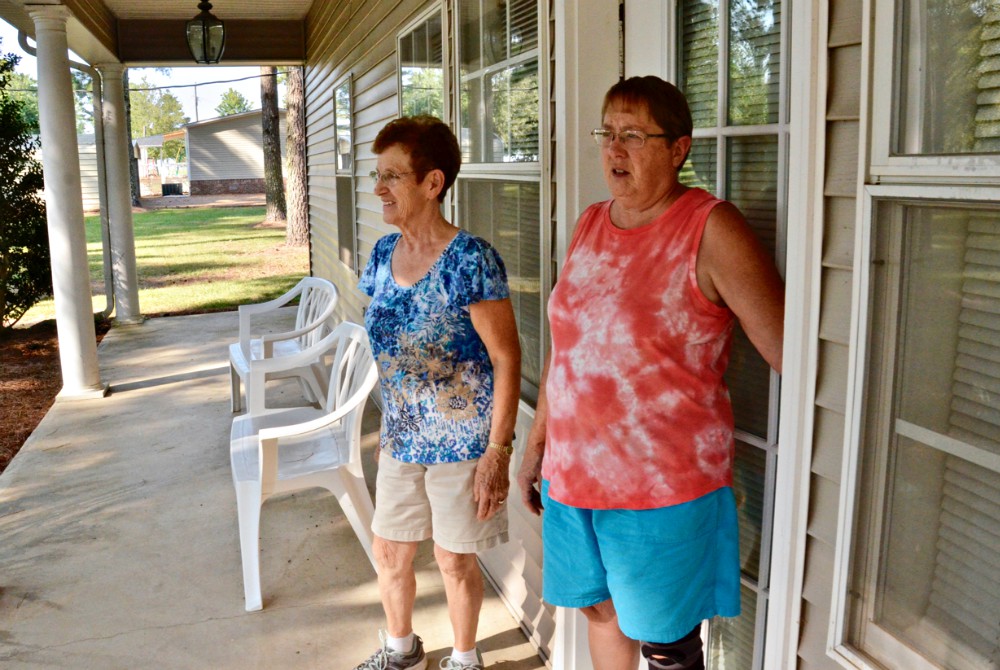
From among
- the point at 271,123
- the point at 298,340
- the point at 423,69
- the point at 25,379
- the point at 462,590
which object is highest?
the point at 271,123

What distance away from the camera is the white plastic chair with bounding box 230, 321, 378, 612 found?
10.6ft

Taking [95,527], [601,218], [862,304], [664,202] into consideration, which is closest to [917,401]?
[862,304]

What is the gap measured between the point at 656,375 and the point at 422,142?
0.97 meters

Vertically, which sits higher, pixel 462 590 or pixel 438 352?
pixel 438 352

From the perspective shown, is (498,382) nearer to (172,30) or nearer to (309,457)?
(309,457)

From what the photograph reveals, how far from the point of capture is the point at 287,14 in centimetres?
972

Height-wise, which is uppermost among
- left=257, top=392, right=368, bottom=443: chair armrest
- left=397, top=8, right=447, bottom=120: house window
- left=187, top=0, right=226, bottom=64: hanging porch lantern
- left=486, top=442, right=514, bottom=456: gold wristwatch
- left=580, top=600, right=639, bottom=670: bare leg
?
left=187, top=0, right=226, bottom=64: hanging porch lantern

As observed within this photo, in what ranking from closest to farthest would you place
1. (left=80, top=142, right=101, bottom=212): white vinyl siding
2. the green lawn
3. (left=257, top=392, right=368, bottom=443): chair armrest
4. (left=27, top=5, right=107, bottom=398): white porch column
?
(left=257, top=392, right=368, bottom=443): chair armrest, (left=27, top=5, right=107, bottom=398): white porch column, the green lawn, (left=80, top=142, right=101, bottom=212): white vinyl siding

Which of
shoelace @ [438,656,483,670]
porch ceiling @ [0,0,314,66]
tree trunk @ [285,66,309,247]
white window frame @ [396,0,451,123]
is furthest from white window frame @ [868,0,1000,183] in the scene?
tree trunk @ [285,66,309,247]

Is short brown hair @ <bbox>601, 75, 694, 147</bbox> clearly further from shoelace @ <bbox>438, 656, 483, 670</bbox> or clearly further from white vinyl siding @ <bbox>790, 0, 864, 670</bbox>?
shoelace @ <bbox>438, 656, 483, 670</bbox>

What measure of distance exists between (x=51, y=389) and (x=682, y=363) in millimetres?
7320

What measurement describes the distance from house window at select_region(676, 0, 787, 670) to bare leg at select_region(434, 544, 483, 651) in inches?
27.6

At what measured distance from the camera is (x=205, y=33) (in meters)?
6.95

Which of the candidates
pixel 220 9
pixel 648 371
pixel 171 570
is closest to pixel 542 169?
pixel 648 371
